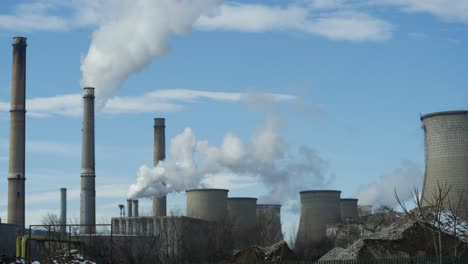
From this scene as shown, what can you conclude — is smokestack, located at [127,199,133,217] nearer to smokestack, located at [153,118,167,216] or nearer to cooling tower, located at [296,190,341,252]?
smokestack, located at [153,118,167,216]

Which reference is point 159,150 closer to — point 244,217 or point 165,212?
point 165,212

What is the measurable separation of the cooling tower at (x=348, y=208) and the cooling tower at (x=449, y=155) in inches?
1082

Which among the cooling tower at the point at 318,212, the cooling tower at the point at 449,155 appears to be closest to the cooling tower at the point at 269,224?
the cooling tower at the point at 318,212

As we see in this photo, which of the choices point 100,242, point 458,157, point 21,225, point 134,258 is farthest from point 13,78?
point 458,157

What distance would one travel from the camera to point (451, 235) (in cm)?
2250

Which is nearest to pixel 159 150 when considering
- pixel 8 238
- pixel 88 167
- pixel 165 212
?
pixel 165 212

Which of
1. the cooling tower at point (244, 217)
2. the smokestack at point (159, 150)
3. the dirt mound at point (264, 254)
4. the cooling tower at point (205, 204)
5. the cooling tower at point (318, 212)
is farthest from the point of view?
the smokestack at point (159, 150)

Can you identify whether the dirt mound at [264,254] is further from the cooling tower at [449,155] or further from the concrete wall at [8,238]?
the concrete wall at [8,238]

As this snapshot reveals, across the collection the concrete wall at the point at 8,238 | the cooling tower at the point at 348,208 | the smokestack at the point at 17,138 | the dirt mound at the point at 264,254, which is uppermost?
the smokestack at the point at 17,138

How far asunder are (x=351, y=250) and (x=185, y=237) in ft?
96.7

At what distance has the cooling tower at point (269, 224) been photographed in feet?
193

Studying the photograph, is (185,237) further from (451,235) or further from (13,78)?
(451,235)

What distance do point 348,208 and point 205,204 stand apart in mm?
16086

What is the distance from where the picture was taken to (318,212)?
59250 millimetres
